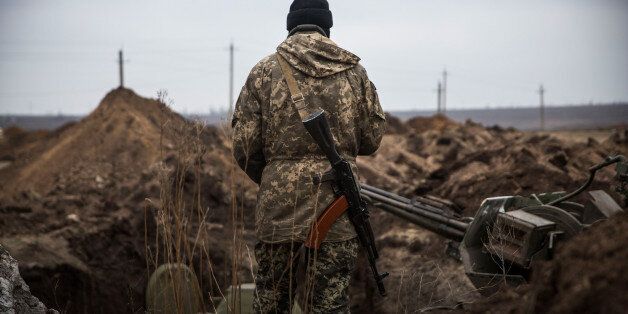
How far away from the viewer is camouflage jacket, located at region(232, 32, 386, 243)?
9.31ft

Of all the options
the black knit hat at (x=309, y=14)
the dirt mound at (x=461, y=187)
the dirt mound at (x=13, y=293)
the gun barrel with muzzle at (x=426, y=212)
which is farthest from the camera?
the dirt mound at (x=461, y=187)

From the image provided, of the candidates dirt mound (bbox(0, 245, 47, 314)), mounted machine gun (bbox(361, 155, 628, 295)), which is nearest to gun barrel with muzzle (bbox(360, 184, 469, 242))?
mounted machine gun (bbox(361, 155, 628, 295))

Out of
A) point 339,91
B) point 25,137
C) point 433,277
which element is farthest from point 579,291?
point 25,137

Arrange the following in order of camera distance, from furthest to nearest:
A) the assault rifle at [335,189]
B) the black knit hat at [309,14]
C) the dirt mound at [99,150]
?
the dirt mound at [99,150] < the black knit hat at [309,14] < the assault rifle at [335,189]

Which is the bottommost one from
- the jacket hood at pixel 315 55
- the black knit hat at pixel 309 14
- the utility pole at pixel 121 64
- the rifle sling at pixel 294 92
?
the rifle sling at pixel 294 92

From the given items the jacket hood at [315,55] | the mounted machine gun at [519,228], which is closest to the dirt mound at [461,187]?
the mounted machine gun at [519,228]

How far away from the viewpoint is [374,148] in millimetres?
3127

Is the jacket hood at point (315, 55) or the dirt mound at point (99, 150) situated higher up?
the jacket hood at point (315, 55)

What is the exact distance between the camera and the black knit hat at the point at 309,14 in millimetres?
2984

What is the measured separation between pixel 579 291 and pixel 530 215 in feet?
6.57

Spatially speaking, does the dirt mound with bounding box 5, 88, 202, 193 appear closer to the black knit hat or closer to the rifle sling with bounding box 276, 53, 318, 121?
the black knit hat

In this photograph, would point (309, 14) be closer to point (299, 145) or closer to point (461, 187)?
point (299, 145)

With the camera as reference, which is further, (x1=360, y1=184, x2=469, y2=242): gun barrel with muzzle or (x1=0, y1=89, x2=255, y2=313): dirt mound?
(x1=360, y1=184, x2=469, y2=242): gun barrel with muzzle

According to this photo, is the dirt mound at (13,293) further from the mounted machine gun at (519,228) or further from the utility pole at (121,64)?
the utility pole at (121,64)
